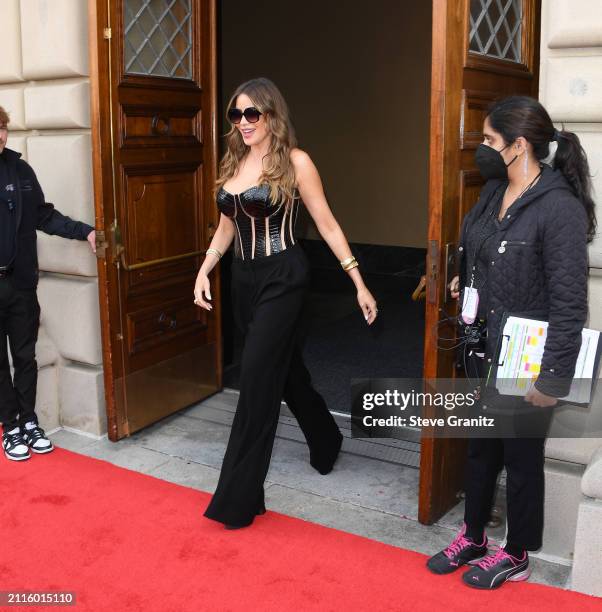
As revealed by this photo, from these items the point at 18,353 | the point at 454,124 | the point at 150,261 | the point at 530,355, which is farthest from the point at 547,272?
the point at 18,353

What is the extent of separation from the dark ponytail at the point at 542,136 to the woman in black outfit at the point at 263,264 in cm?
80

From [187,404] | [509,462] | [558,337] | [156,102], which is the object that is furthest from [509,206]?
[187,404]

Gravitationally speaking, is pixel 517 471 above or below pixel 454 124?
below

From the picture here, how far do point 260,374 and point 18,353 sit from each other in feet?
4.64

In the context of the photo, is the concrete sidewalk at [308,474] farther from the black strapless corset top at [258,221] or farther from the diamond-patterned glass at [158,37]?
the diamond-patterned glass at [158,37]

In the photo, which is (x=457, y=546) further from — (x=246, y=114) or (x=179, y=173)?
(x=179, y=173)

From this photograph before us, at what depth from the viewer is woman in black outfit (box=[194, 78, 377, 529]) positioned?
120 inches

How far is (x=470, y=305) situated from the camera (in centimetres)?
263

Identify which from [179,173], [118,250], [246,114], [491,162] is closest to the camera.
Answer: [491,162]

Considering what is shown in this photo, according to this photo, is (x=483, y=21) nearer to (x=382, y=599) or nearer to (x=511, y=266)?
(x=511, y=266)

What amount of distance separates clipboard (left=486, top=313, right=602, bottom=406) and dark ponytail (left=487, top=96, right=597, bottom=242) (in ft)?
1.15

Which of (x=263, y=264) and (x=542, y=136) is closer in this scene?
(x=542, y=136)

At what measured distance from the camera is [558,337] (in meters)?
2.32

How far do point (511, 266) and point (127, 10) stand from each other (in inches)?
93.7
